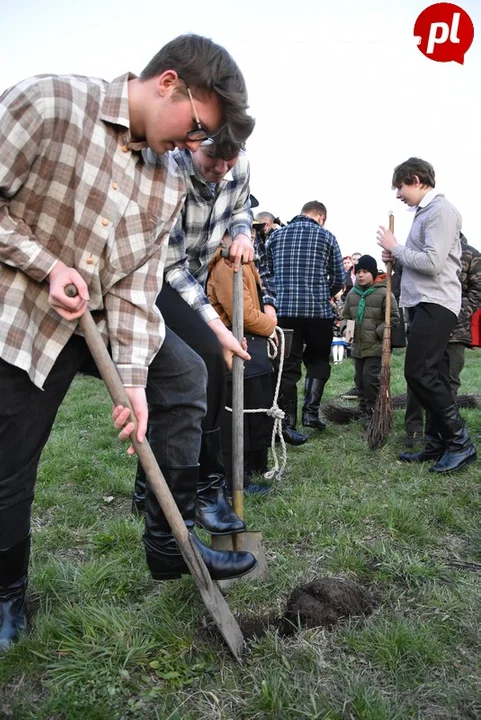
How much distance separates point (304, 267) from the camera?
627 centimetres

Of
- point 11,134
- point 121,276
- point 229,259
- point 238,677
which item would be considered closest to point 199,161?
point 229,259

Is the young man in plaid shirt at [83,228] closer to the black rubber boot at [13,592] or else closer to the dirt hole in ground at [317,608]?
the black rubber boot at [13,592]

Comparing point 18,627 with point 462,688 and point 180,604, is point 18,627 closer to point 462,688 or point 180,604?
point 180,604

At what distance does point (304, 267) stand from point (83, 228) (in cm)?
439

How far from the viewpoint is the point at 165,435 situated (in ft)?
8.18

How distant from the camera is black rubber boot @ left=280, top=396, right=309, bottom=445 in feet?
18.7

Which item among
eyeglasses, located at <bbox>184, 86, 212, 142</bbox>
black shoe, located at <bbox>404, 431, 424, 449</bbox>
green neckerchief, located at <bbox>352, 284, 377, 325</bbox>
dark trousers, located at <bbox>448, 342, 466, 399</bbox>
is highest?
eyeglasses, located at <bbox>184, 86, 212, 142</bbox>

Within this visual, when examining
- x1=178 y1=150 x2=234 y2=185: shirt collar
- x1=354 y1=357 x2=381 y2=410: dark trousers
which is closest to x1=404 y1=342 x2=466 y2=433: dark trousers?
x1=354 y1=357 x2=381 y2=410: dark trousers

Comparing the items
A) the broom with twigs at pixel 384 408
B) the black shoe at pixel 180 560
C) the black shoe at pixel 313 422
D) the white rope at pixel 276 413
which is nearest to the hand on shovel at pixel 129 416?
the black shoe at pixel 180 560

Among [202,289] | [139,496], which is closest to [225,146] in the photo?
[202,289]

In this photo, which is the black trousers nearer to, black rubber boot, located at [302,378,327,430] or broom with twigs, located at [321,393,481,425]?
black rubber boot, located at [302,378,327,430]

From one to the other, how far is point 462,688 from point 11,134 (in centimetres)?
231

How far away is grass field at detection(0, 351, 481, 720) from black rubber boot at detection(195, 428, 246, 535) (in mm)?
270

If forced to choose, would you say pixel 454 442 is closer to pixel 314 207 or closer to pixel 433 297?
pixel 433 297
